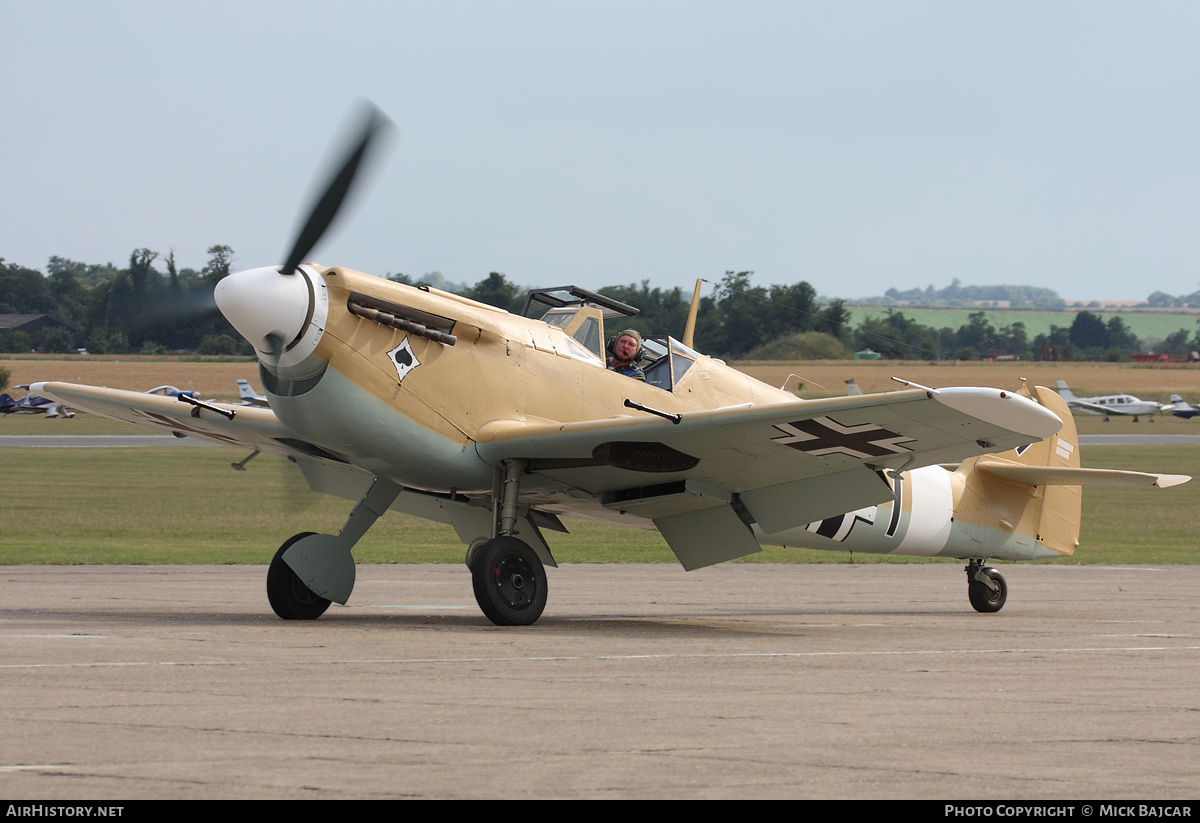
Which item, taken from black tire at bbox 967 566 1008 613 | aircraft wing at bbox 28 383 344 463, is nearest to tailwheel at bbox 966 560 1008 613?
black tire at bbox 967 566 1008 613

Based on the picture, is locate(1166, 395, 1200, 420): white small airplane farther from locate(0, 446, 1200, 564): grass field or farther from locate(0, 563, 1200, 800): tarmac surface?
locate(0, 563, 1200, 800): tarmac surface

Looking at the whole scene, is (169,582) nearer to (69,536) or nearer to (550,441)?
(550,441)

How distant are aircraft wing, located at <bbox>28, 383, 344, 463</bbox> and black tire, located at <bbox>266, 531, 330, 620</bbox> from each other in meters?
1.10

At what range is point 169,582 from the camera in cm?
1571

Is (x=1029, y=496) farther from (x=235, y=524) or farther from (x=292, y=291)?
(x=235, y=524)

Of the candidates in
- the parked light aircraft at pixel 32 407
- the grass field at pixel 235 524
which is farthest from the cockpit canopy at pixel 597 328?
the parked light aircraft at pixel 32 407

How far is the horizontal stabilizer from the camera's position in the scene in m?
12.3

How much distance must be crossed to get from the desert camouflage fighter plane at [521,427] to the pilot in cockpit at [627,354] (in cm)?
13

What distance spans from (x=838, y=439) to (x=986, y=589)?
Answer: 5.22 metres

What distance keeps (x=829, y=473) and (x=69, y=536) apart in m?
18.3

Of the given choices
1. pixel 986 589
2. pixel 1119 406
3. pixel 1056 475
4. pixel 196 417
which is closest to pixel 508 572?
pixel 196 417

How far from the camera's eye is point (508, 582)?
10.2 meters

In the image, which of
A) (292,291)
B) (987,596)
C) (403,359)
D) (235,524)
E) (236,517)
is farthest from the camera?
(236,517)

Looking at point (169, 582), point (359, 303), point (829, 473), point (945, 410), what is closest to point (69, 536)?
point (169, 582)
